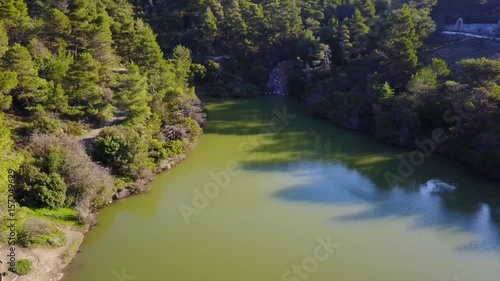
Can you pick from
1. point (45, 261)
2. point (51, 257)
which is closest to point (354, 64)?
point (51, 257)

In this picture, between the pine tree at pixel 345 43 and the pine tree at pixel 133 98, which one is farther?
the pine tree at pixel 345 43

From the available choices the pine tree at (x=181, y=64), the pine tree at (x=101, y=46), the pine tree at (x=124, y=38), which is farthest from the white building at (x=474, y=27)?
the pine tree at (x=101, y=46)

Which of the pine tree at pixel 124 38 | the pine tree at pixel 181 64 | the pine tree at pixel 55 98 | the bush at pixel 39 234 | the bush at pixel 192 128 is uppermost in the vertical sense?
the pine tree at pixel 124 38

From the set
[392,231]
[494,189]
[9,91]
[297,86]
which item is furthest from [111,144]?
[297,86]

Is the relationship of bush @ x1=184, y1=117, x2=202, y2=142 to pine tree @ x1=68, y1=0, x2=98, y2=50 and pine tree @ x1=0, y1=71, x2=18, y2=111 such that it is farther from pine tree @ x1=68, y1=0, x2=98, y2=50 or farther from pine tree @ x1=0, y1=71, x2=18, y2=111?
pine tree @ x1=0, y1=71, x2=18, y2=111

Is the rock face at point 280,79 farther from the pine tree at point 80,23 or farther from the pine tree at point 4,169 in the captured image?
the pine tree at point 4,169

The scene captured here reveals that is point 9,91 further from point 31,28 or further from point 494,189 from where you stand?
point 494,189
